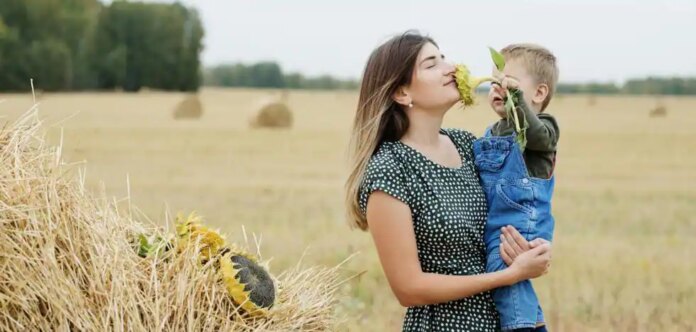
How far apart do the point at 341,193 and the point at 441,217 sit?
10.0 meters

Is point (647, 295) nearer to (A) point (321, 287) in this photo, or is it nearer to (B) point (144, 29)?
(A) point (321, 287)

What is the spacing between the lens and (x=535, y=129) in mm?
3670

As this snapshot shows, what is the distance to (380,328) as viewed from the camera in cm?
632

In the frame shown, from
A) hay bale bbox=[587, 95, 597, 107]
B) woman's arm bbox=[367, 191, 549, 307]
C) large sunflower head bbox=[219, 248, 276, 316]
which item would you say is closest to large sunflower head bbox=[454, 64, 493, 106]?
woman's arm bbox=[367, 191, 549, 307]

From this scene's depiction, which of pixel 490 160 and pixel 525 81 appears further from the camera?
pixel 525 81

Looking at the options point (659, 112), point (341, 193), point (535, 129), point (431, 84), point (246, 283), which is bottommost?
→ point (659, 112)

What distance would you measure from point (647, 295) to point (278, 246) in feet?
9.68

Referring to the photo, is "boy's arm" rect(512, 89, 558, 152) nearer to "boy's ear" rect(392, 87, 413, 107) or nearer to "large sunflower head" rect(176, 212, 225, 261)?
"boy's ear" rect(392, 87, 413, 107)

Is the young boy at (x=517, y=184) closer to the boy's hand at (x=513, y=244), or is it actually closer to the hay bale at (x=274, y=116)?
the boy's hand at (x=513, y=244)

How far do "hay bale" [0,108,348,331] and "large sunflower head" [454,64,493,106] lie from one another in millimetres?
872

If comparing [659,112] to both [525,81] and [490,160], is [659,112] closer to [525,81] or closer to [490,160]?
[525,81]

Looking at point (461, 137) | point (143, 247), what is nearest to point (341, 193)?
point (461, 137)

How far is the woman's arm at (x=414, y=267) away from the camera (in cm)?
356

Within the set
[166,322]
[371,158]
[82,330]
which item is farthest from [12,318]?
[371,158]
